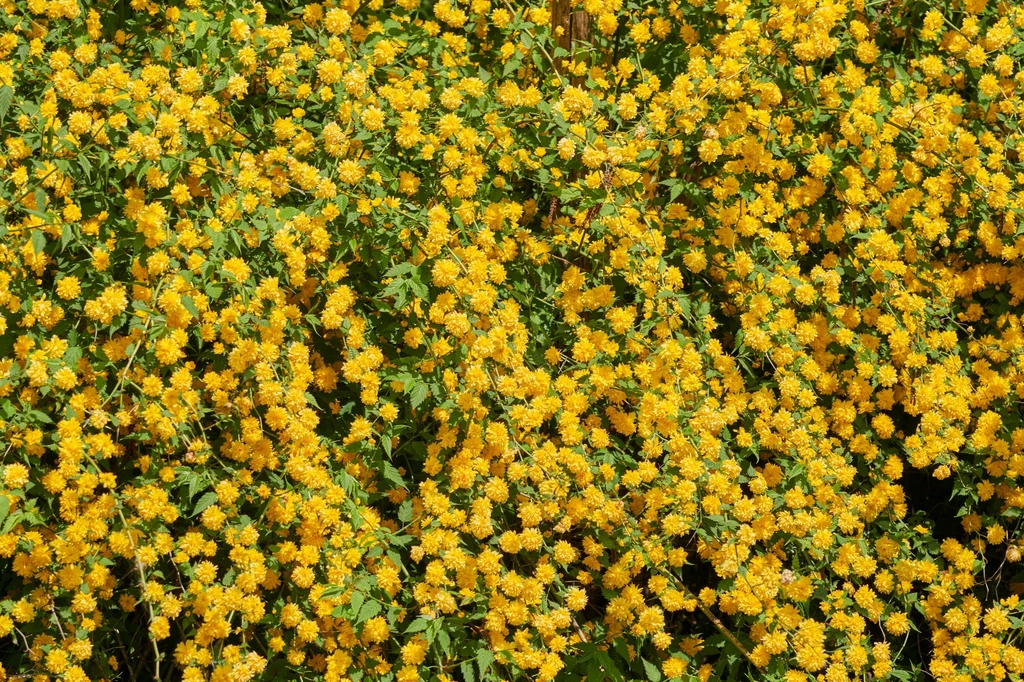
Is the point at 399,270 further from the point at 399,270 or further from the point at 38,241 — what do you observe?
the point at 38,241

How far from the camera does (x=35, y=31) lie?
305 centimetres

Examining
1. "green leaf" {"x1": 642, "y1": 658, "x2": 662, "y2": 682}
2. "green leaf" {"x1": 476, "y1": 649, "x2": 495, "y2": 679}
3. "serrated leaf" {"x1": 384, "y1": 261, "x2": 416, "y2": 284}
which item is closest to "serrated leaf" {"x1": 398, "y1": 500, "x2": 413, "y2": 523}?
"green leaf" {"x1": 476, "y1": 649, "x2": 495, "y2": 679}

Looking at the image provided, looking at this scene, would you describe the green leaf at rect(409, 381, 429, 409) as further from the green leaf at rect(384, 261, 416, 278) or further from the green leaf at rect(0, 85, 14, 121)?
the green leaf at rect(0, 85, 14, 121)

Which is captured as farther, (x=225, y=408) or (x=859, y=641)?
(x=859, y=641)

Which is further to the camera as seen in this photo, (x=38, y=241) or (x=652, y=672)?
(x=652, y=672)

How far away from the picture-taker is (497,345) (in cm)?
285

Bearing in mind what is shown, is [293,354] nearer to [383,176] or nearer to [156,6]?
[383,176]

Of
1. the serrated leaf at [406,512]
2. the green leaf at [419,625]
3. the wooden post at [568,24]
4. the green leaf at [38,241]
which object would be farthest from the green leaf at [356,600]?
the wooden post at [568,24]

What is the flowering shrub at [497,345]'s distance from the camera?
2.77 m

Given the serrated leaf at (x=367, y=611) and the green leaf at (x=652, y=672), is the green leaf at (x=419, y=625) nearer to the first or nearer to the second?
the serrated leaf at (x=367, y=611)

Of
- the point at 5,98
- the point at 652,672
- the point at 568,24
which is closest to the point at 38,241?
the point at 5,98

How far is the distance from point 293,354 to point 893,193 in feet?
6.85

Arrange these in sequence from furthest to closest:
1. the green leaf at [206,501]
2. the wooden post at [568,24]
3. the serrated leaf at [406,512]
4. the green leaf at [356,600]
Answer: the wooden post at [568,24], the serrated leaf at [406,512], the green leaf at [206,501], the green leaf at [356,600]

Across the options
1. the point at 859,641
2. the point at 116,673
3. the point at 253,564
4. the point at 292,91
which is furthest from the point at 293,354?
the point at 859,641
